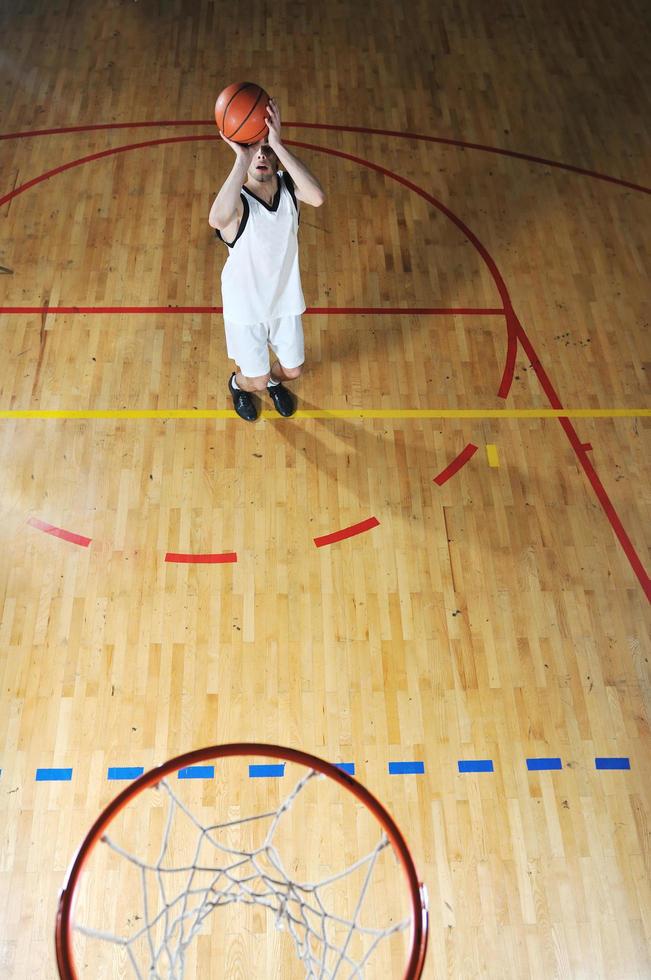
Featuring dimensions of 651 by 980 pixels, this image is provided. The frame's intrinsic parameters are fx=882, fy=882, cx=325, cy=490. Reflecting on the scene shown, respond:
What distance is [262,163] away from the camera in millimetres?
4148

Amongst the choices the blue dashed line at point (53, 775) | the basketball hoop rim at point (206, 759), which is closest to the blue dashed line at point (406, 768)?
the basketball hoop rim at point (206, 759)

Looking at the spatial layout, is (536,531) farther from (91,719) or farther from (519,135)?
(519,135)

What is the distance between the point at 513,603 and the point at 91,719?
2219mm

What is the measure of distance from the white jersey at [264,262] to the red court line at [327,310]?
1152 millimetres

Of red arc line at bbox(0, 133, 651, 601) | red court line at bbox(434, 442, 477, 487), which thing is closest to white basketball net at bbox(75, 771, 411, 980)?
red court line at bbox(434, 442, 477, 487)

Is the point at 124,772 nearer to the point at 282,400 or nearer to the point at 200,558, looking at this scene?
the point at 200,558

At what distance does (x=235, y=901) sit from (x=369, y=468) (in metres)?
2.39

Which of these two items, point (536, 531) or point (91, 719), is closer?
point (91, 719)

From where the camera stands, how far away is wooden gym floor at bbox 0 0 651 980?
4059mm

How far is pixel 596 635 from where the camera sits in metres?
4.56

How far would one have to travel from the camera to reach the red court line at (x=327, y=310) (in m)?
5.74

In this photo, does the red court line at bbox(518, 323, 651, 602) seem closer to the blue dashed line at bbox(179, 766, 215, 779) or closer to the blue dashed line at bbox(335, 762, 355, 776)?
the blue dashed line at bbox(335, 762, 355, 776)

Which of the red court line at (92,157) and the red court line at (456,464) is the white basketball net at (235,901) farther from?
the red court line at (92,157)

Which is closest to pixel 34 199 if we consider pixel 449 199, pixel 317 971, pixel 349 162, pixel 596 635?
pixel 349 162
